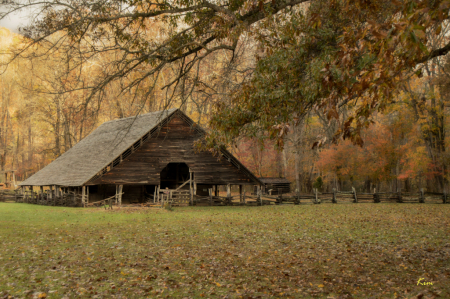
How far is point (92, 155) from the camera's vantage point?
30.4 m

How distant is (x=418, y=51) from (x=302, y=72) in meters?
5.64

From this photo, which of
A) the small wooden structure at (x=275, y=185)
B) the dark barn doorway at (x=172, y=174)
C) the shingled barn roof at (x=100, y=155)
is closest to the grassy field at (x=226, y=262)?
the shingled barn roof at (x=100, y=155)

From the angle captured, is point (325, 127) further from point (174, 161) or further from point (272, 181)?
point (174, 161)

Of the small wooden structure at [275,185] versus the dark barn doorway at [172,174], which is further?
the small wooden structure at [275,185]

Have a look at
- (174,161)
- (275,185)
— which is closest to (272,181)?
(275,185)

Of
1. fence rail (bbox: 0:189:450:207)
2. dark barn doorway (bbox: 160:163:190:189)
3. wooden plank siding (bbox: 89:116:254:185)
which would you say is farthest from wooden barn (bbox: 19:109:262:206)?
dark barn doorway (bbox: 160:163:190:189)

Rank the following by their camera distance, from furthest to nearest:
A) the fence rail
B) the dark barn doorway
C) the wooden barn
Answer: the dark barn doorway
the fence rail
the wooden barn

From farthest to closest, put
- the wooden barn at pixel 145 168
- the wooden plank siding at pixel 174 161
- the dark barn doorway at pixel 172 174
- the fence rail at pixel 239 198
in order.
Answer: the dark barn doorway at pixel 172 174, the fence rail at pixel 239 198, the wooden plank siding at pixel 174 161, the wooden barn at pixel 145 168

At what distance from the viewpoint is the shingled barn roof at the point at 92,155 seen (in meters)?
26.7

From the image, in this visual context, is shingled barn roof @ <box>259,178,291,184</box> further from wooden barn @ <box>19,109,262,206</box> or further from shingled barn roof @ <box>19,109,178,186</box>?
shingled barn roof @ <box>19,109,178,186</box>

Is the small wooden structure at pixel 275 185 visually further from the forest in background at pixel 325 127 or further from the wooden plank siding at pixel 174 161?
the wooden plank siding at pixel 174 161

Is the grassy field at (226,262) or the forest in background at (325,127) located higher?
the forest in background at (325,127)

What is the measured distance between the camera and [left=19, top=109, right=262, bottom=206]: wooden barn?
26.6 metres

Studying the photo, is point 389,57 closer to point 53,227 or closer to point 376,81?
point 376,81
